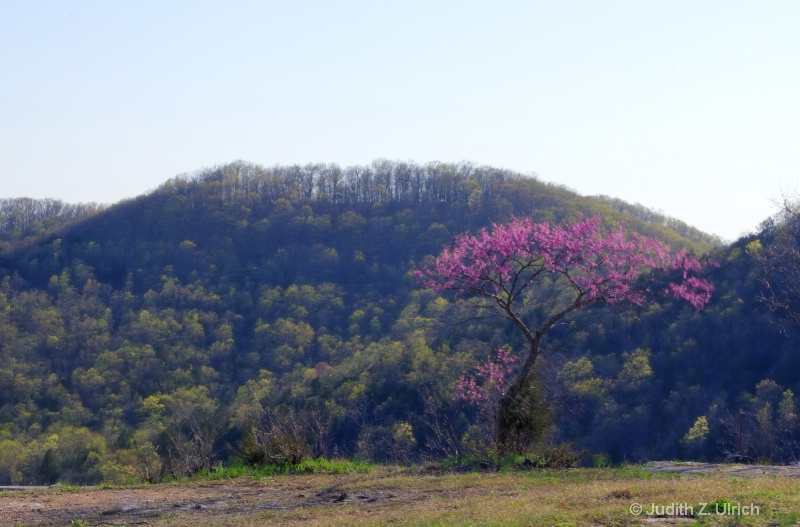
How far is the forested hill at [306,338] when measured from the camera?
105 ft

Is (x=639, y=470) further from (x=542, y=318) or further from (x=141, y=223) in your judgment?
(x=141, y=223)

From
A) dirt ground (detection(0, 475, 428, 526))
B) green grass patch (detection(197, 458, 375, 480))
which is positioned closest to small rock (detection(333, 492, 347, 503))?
dirt ground (detection(0, 475, 428, 526))

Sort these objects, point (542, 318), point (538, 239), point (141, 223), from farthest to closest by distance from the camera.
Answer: point (141, 223)
point (542, 318)
point (538, 239)

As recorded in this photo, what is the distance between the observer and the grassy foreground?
21.1 ft

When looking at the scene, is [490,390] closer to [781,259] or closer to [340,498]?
[340,498]

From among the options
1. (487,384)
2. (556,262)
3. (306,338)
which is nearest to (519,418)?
(487,384)

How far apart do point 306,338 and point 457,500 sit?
54.2m

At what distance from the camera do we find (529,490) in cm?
833

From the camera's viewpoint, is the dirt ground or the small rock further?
the small rock

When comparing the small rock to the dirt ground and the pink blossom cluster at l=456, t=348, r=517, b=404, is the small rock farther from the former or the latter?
the pink blossom cluster at l=456, t=348, r=517, b=404

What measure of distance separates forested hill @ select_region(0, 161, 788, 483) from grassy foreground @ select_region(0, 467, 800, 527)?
5.24ft

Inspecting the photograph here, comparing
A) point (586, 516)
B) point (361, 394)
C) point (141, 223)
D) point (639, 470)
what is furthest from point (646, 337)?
point (141, 223)

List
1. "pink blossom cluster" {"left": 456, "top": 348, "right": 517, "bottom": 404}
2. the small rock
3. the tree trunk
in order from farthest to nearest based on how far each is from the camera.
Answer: "pink blossom cluster" {"left": 456, "top": 348, "right": 517, "bottom": 404}
the tree trunk
the small rock

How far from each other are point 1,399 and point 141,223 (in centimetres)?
3276
